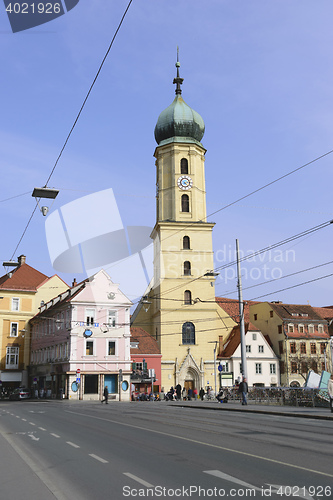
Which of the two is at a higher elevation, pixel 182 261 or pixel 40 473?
pixel 182 261

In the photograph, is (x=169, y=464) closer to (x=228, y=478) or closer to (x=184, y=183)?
(x=228, y=478)

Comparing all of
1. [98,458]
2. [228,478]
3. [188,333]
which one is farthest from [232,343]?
[228,478]

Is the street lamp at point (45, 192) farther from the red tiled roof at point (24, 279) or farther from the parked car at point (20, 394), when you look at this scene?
the red tiled roof at point (24, 279)

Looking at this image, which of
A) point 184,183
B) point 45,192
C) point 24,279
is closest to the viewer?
point 45,192

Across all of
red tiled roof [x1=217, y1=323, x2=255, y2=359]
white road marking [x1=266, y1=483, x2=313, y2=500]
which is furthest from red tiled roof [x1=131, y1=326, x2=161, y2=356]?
white road marking [x1=266, y1=483, x2=313, y2=500]

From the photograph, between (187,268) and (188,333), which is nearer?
(188,333)

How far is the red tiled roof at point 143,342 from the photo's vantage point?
62.2m

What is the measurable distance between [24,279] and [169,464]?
225 feet

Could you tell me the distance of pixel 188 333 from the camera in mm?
65312

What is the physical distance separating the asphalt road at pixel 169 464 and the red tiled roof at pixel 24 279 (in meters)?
58.0

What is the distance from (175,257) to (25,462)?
56.5 m

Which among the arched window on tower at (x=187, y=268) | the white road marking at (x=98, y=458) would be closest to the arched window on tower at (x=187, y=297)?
the arched window on tower at (x=187, y=268)

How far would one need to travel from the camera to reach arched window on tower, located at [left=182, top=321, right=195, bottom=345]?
65.1 m

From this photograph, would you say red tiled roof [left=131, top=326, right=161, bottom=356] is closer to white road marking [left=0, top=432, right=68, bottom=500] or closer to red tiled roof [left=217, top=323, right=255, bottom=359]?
red tiled roof [left=217, top=323, right=255, bottom=359]
